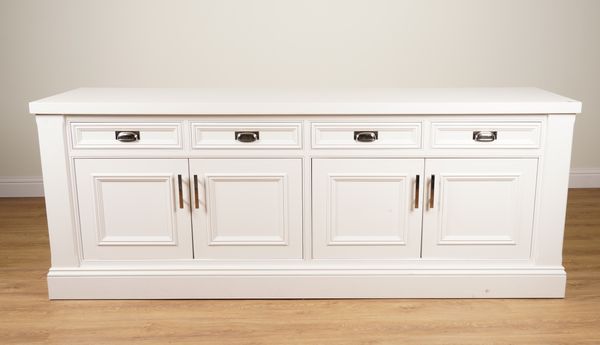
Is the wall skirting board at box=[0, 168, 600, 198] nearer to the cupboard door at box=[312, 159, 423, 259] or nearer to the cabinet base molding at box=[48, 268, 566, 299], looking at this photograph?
the cabinet base molding at box=[48, 268, 566, 299]

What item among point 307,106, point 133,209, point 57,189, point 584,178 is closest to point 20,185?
point 57,189

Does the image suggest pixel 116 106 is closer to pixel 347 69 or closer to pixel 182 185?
pixel 182 185

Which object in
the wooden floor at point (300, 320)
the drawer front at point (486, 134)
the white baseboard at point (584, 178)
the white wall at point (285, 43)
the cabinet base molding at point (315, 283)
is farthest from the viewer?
the white baseboard at point (584, 178)

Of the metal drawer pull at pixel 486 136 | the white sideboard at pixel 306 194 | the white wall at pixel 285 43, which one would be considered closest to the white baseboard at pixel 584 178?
the white wall at pixel 285 43

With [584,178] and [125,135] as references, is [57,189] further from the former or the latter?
[584,178]

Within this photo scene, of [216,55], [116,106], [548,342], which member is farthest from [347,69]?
[548,342]

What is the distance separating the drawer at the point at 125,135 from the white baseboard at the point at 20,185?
1.98 metres

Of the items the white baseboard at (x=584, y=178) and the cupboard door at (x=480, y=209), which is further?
the white baseboard at (x=584, y=178)

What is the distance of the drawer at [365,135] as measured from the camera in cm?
247

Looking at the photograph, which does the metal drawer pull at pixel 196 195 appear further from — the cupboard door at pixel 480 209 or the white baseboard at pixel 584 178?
the white baseboard at pixel 584 178

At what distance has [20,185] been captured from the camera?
427 centimetres

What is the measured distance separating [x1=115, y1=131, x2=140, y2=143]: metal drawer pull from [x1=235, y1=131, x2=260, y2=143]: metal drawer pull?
0.39 m

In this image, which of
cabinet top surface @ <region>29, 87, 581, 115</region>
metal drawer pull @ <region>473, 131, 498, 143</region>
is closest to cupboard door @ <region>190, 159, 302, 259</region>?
cabinet top surface @ <region>29, 87, 581, 115</region>

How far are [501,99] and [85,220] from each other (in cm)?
175
